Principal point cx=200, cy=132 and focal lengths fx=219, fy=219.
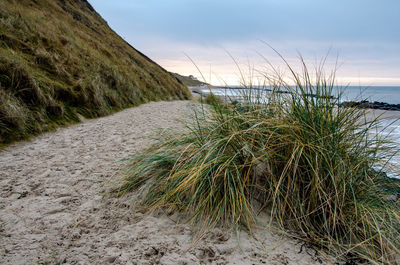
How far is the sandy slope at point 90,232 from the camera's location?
4.65 feet

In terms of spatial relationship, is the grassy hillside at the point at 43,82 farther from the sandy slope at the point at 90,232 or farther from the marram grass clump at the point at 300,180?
the marram grass clump at the point at 300,180

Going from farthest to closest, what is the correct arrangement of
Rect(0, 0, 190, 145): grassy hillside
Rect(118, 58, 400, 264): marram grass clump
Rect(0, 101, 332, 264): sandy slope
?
Rect(0, 0, 190, 145): grassy hillside → Rect(118, 58, 400, 264): marram grass clump → Rect(0, 101, 332, 264): sandy slope

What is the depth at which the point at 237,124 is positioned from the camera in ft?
7.43

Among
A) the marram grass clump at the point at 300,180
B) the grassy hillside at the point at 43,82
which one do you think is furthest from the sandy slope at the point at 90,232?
the grassy hillside at the point at 43,82

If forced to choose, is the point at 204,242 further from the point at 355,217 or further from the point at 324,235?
the point at 355,217

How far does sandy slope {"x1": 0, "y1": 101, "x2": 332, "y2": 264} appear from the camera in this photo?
142 centimetres

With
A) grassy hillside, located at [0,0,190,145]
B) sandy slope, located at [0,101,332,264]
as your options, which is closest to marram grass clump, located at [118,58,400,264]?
sandy slope, located at [0,101,332,264]

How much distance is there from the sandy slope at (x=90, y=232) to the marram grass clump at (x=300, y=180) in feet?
0.56

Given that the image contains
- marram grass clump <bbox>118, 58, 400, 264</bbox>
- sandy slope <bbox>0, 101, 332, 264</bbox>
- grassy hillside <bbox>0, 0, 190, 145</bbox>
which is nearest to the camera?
sandy slope <bbox>0, 101, 332, 264</bbox>

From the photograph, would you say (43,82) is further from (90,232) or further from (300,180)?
(300,180)

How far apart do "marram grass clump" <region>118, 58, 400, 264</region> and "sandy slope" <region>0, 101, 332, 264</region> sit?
0.56 feet

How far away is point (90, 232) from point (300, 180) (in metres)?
1.72

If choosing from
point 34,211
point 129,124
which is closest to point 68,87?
point 129,124

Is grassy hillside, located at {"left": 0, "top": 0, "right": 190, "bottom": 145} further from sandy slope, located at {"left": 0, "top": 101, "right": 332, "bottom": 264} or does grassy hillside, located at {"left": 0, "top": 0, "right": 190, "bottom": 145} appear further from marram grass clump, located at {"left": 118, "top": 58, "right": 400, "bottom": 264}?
marram grass clump, located at {"left": 118, "top": 58, "right": 400, "bottom": 264}
